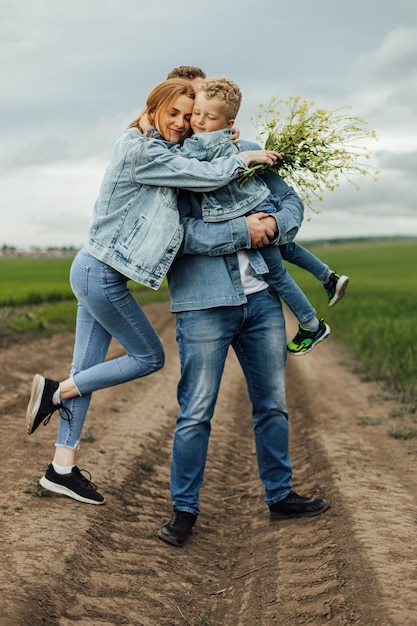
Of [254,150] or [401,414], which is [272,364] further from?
[401,414]

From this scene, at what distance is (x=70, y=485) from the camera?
14.8 feet

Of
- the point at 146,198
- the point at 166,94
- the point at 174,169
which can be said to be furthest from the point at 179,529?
the point at 166,94

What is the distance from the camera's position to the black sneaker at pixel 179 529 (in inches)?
168

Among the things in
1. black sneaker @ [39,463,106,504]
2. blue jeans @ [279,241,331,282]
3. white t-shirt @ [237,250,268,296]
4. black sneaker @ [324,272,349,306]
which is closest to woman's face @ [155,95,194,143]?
white t-shirt @ [237,250,268,296]

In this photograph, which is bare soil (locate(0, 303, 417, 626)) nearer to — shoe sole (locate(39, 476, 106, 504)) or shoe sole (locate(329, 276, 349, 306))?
shoe sole (locate(39, 476, 106, 504))

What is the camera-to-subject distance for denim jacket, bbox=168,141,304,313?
12.8 ft

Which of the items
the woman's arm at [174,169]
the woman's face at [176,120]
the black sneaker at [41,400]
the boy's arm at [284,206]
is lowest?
the black sneaker at [41,400]

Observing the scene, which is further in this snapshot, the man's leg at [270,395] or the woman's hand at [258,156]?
the man's leg at [270,395]

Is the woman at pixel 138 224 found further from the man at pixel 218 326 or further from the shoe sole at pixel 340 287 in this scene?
Result: the shoe sole at pixel 340 287

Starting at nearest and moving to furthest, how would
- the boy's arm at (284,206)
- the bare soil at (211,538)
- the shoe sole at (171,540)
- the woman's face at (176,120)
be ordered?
the bare soil at (211,538) → the woman's face at (176,120) → the boy's arm at (284,206) → the shoe sole at (171,540)

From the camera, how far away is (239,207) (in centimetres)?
398

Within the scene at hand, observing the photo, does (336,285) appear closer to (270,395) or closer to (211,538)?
(270,395)

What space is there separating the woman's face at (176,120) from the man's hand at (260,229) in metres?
0.58

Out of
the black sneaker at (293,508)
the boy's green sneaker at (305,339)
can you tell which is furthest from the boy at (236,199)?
the black sneaker at (293,508)
